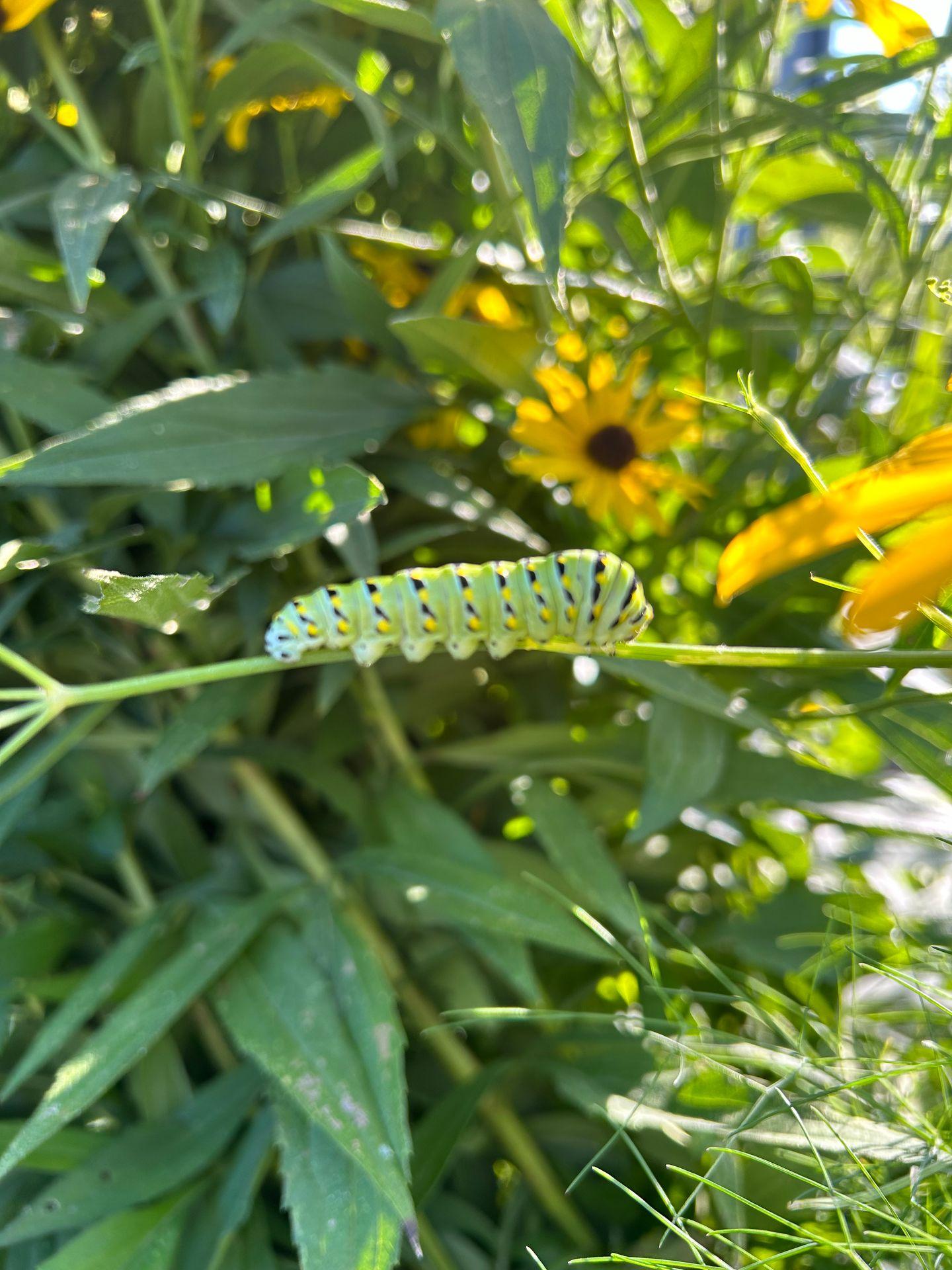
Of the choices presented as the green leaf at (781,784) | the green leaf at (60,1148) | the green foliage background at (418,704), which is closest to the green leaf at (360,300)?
the green foliage background at (418,704)

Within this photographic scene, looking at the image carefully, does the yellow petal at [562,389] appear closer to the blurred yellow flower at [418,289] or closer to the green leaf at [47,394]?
the blurred yellow flower at [418,289]

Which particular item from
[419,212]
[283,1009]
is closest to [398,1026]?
[283,1009]

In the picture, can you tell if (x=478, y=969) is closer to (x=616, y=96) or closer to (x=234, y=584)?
(x=234, y=584)

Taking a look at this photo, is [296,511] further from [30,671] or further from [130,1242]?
[130,1242]

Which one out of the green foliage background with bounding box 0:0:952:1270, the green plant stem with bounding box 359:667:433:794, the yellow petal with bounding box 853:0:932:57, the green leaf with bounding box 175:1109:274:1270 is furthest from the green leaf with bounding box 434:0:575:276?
the green leaf with bounding box 175:1109:274:1270

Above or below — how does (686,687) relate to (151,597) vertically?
below

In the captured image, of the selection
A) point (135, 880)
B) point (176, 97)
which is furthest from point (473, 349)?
point (135, 880)
